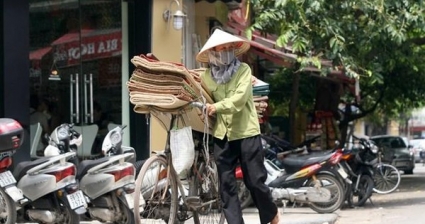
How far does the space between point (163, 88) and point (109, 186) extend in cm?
136

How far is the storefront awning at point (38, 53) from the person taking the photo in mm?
10046

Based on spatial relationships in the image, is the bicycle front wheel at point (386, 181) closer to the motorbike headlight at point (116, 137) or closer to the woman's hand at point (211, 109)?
the motorbike headlight at point (116, 137)

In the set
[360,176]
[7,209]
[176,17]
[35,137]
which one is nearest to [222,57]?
[7,209]

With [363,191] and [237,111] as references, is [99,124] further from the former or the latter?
[363,191]

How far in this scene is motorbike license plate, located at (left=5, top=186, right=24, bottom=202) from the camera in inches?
284

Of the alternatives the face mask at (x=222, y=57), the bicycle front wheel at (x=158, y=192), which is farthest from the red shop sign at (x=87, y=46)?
the face mask at (x=222, y=57)

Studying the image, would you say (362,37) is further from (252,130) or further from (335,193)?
(252,130)

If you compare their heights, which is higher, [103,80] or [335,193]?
Answer: [103,80]

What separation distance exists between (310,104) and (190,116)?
18845 millimetres

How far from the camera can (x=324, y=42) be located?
497 inches

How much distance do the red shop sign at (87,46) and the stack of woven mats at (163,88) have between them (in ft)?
12.5

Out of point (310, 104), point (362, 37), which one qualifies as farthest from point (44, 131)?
point (310, 104)

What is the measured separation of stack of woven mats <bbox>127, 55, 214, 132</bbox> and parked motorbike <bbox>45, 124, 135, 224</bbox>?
1022mm

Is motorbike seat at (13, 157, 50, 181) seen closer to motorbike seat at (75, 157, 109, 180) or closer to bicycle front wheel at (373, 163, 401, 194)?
motorbike seat at (75, 157, 109, 180)
